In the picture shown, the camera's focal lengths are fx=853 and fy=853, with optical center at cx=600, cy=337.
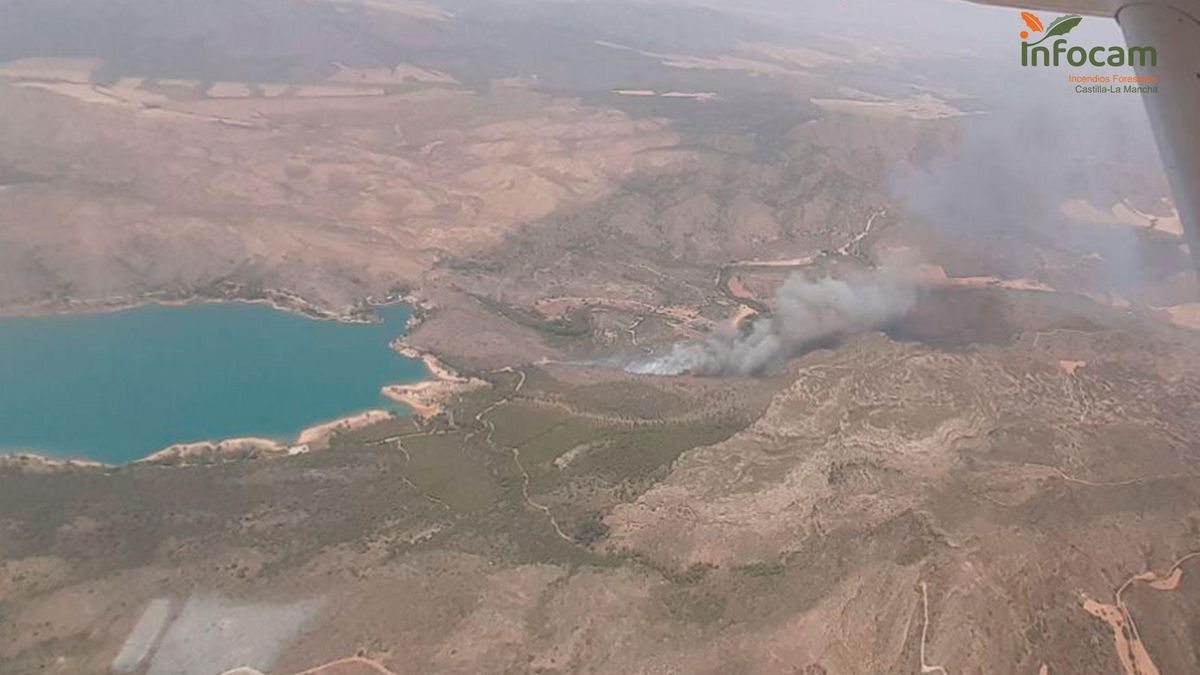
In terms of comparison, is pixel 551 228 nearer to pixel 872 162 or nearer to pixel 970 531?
pixel 872 162

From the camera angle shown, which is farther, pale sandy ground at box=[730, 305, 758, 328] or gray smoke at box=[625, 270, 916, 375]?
pale sandy ground at box=[730, 305, 758, 328]

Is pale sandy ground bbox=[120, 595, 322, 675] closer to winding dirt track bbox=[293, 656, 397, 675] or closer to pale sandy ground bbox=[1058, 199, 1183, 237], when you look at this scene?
winding dirt track bbox=[293, 656, 397, 675]

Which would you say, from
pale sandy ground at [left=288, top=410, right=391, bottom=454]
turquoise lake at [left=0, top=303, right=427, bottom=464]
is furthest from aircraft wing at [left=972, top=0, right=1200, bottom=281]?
turquoise lake at [left=0, top=303, right=427, bottom=464]

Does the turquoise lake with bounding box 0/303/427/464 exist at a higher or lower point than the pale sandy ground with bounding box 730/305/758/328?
lower

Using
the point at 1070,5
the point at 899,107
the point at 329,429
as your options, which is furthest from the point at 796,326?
the point at 899,107

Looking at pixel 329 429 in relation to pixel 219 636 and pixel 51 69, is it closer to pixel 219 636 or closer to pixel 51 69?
pixel 219 636

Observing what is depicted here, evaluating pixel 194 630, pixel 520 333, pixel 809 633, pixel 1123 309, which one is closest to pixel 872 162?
pixel 1123 309

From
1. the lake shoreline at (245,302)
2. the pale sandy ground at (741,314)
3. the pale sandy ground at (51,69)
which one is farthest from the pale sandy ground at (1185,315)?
the pale sandy ground at (51,69)
